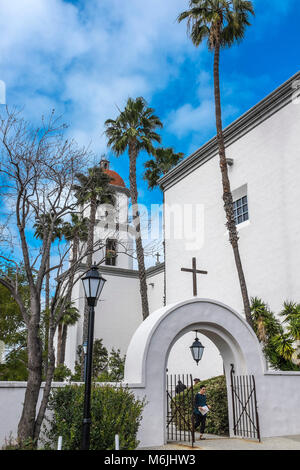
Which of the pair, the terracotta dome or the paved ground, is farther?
the terracotta dome

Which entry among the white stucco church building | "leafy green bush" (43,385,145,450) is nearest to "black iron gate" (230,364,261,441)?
the white stucco church building

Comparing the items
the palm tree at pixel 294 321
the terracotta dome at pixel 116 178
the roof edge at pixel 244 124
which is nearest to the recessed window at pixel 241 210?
the roof edge at pixel 244 124

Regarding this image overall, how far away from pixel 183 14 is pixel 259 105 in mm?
5801

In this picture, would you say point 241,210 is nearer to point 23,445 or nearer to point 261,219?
point 261,219

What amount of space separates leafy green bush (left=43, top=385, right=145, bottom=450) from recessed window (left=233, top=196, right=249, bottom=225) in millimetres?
12337

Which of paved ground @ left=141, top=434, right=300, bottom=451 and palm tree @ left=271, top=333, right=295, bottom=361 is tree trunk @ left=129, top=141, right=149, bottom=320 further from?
paved ground @ left=141, top=434, right=300, bottom=451

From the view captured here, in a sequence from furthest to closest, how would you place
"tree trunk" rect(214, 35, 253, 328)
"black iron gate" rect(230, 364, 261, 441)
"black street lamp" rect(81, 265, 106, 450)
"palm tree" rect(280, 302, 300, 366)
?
"tree trunk" rect(214, 35, 253, 328) < "palm tree" rect(280, 302, 300, 366) < "black iron gate" rect(230, 364, 261, 441) < "black street lamp" rect(81, 265, 106, 450)

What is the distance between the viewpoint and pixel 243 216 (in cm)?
2034

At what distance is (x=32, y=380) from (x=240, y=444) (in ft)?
19.1

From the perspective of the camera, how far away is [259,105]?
19.3 metres

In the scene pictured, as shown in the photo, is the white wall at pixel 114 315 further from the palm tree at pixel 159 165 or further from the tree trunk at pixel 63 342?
the palm tree at pixel 159 165

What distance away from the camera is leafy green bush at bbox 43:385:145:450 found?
28.6ft

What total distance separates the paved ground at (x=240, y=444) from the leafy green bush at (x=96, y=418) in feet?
4.88
